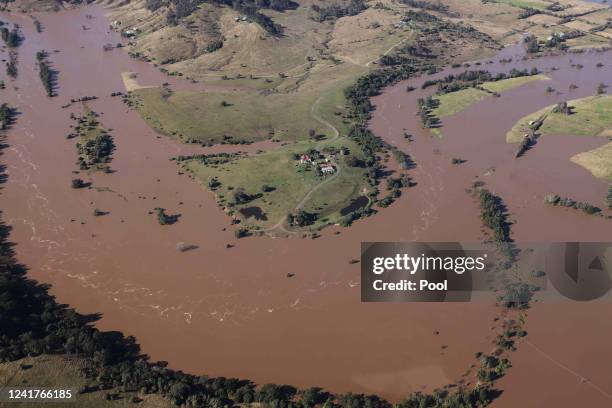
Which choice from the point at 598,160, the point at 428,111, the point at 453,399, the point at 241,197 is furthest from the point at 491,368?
the point at 428,111

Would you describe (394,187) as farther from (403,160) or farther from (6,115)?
(6,115)

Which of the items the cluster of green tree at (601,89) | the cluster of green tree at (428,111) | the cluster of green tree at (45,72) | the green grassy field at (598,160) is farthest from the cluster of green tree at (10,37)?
the cluster of green tree at (601,89)

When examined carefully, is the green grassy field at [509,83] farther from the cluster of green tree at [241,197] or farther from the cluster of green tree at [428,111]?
the cluster of green tree at [241,197]

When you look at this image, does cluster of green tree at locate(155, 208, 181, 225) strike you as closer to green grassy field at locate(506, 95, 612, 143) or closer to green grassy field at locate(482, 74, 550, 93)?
green grassy field at locate(506, 95, 612, 143)

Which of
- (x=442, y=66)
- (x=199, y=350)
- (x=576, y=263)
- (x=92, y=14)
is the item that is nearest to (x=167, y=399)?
(x=199, y=350)

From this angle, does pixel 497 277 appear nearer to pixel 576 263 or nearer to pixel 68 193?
pixel 576 263

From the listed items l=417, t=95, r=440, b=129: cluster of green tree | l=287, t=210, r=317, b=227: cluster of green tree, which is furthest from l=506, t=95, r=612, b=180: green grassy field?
l=287, t=210, r=317, b=227: cluster of green tree
